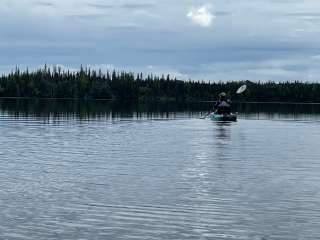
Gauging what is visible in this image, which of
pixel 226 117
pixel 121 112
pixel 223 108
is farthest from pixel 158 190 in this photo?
pixel 121 112

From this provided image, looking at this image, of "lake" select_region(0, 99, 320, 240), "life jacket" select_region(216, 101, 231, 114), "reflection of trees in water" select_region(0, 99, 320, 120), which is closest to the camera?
"lake" select_region(0, 99, 320, 240)

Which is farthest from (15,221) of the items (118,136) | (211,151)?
(118,136)

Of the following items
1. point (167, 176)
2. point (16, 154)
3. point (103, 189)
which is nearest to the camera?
point (103, 189)

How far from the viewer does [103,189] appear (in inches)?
1005

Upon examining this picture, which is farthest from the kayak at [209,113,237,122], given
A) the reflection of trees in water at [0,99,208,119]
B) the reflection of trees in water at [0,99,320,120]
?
the reflection of trees in water at [0,99,208,119]

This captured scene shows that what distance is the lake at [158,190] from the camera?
18.8 metres

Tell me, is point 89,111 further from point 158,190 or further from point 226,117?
point 158,190

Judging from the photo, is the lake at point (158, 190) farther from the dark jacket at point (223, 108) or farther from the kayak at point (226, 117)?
the dark jacket at point (223, 108)

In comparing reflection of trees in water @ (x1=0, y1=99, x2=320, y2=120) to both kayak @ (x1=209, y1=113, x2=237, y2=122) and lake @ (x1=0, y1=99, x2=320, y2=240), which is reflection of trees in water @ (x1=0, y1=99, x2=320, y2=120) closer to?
kayak @ (x1=209, y1=113, x2=237, y2=122)

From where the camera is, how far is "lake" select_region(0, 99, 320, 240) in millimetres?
18797

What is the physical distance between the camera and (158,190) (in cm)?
2542

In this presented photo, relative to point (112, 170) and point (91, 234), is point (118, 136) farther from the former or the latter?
point (91, 234)

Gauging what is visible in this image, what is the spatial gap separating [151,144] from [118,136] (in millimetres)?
8104

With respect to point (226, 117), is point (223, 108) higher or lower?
higher
